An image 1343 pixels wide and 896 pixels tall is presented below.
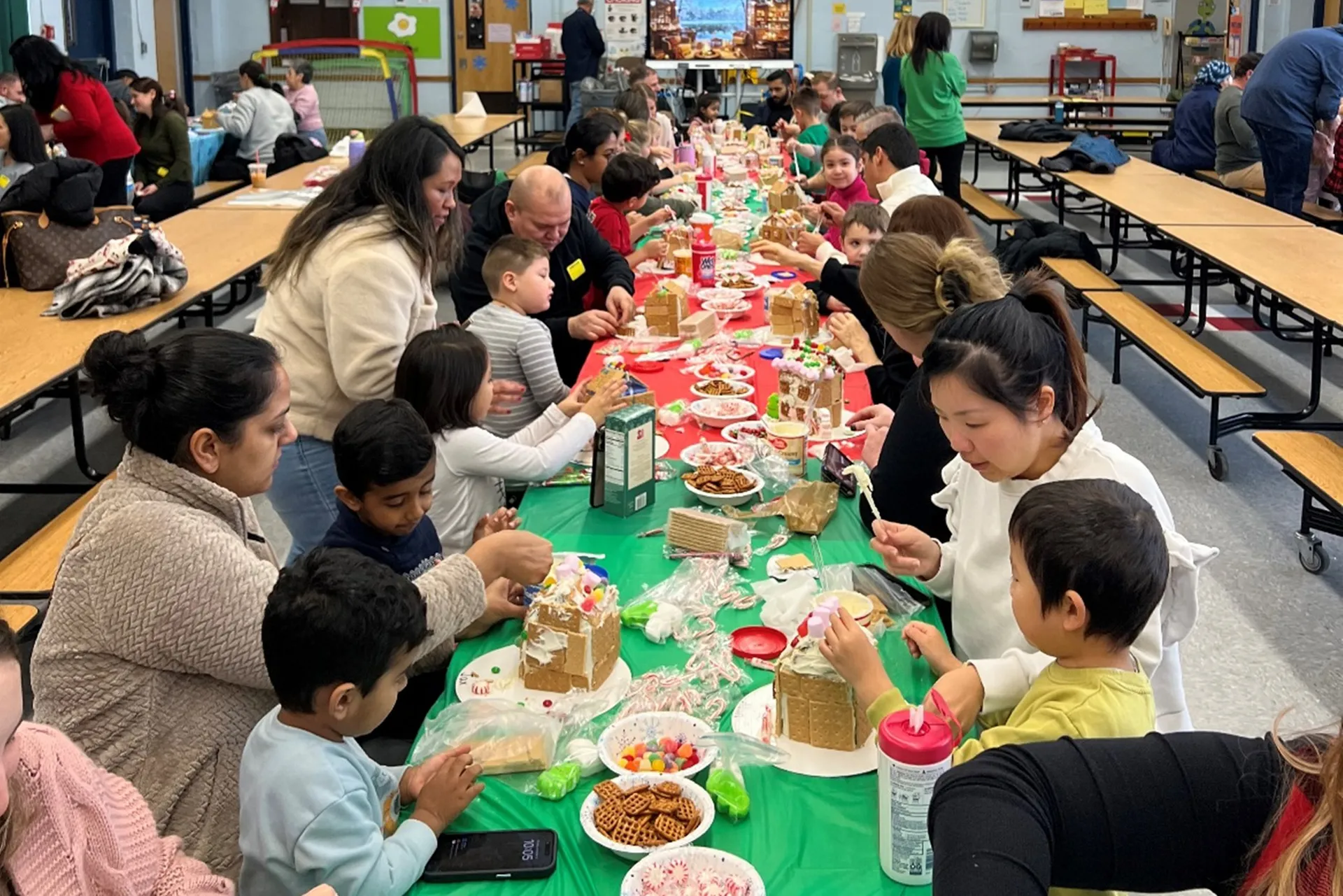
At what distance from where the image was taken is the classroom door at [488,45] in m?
15.8

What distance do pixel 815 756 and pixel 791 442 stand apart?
4.17ft

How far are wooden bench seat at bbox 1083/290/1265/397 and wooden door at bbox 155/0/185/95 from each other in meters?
12.0

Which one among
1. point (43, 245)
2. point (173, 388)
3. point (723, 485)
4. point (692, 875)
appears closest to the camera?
point (692, 875)

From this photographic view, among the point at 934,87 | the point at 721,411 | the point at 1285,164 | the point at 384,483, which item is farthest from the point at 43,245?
the point at 1285,164

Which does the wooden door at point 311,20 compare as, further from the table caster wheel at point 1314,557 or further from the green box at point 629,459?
the green box at point 629,459

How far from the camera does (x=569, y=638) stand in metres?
2.00

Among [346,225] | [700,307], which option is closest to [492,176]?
[700,307]

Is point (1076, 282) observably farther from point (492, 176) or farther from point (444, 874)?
point (444, 874)

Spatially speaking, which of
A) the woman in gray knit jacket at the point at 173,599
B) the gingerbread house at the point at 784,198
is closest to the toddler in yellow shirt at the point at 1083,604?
the woman in gray knit jacket at the point at 173,599

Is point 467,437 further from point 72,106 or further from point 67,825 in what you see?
point 72,106

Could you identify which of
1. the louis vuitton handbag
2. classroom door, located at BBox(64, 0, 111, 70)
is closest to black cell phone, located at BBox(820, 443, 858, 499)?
the louis vuitton handbag

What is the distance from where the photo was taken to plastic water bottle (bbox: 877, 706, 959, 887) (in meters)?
1.44

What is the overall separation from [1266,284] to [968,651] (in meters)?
3.19

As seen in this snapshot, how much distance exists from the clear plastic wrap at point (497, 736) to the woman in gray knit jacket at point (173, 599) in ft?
0.43
